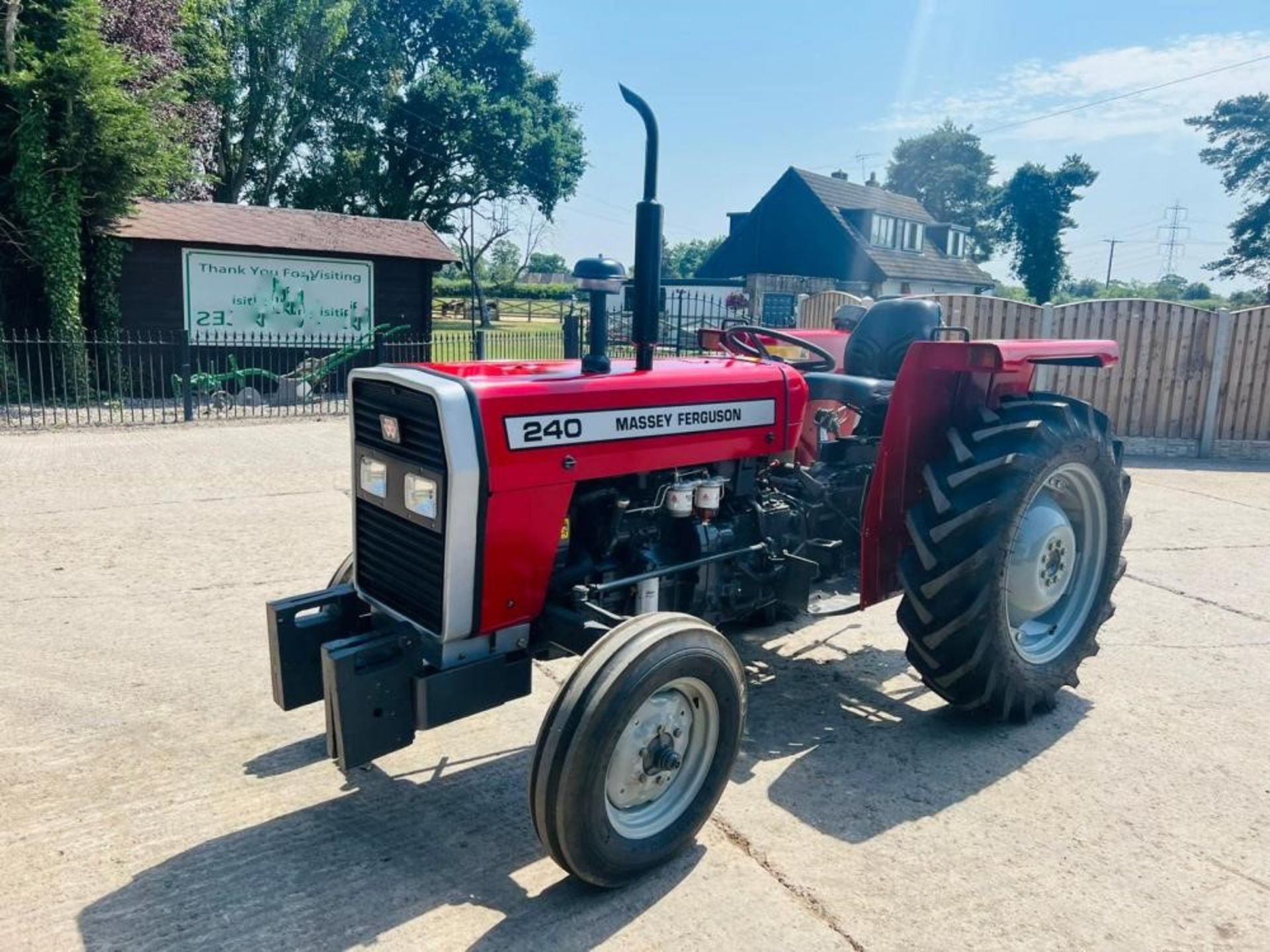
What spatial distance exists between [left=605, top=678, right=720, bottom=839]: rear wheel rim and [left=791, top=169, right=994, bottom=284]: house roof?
31.4 m

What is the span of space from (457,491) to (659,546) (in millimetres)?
943

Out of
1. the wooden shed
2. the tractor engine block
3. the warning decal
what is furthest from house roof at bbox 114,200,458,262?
the warning decal

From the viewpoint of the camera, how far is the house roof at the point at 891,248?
33.4 meters

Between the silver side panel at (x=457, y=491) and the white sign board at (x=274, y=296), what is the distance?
12522 mm

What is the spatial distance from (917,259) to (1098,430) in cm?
3390

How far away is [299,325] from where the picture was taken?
48.7 feet

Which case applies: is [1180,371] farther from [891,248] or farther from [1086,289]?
[1086,289]

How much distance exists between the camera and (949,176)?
214ft

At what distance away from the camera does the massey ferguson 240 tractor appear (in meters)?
2.65

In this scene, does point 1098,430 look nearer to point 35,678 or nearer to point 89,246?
point 35,678

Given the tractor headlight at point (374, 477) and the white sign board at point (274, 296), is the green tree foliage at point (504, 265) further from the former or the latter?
the tractor headlight at point (374, 477)

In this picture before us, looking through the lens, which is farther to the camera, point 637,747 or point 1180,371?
point 1180,371

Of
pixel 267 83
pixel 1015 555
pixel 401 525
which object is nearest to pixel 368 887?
pixel 401 525

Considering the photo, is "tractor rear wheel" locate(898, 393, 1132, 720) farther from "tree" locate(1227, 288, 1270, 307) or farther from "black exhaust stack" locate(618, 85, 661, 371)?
"tree" locate(1227, 288, 1270, 307)
